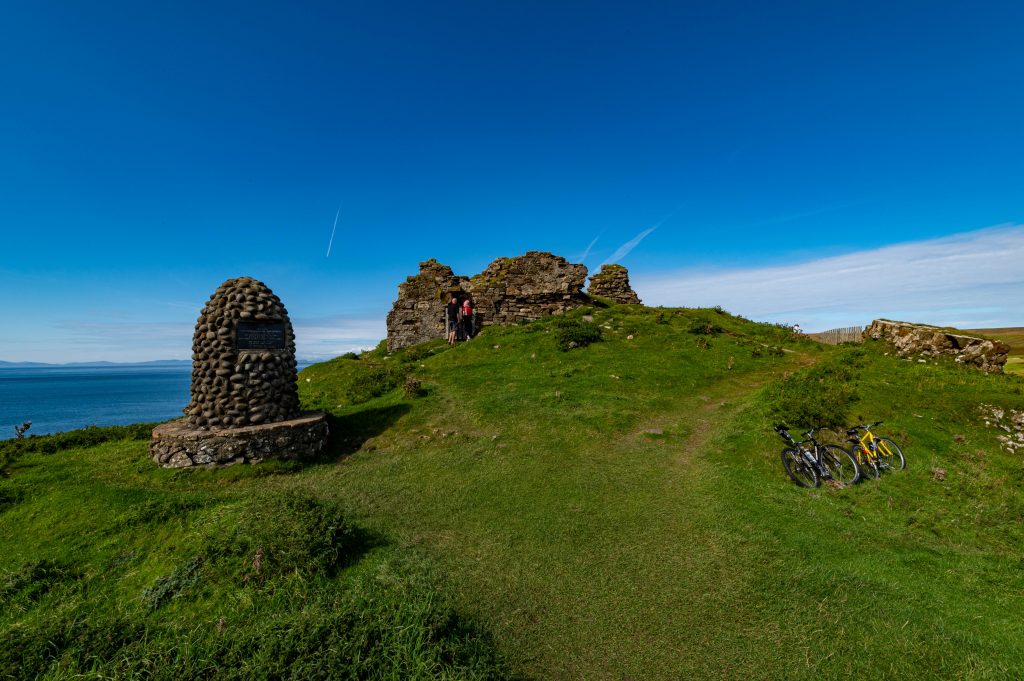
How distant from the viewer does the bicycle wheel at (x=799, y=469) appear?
9.74 m

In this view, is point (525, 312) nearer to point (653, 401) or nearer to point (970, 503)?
point (653, 401)

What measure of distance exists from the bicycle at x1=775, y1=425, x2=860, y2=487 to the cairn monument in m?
12.8

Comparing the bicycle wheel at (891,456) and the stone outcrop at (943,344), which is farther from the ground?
the stone outcrop at (943,344)

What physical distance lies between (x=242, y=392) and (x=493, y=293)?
785 inches

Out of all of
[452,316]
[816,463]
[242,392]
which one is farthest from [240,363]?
[452,316]

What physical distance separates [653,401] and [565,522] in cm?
859

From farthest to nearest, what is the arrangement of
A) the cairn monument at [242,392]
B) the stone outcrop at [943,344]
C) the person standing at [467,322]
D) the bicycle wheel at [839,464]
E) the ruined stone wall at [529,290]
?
the ruined stone wall at [529,290], the person standing at [467,322], the stone outcrop at [943,344], the cairn monument at [242,392], the bicycle wheel at [839,464]

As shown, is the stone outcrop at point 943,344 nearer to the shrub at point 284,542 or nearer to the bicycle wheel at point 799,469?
the bicycle wheel at point 799,469

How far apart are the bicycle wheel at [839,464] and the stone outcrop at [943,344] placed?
13167mm

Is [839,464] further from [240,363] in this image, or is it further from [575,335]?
[240,363]

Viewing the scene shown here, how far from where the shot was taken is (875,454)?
10.2m

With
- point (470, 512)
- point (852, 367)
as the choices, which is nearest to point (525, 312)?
point (852, 367)

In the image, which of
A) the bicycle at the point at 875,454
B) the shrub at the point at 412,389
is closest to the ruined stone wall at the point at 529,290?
the shrub at the point at 412,389

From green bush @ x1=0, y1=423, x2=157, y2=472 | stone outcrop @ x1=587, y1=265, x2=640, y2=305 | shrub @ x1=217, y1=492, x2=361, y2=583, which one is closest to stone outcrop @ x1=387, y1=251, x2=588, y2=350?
stone outcrop @ x1=587, y1=265, x2=640, y2=305
